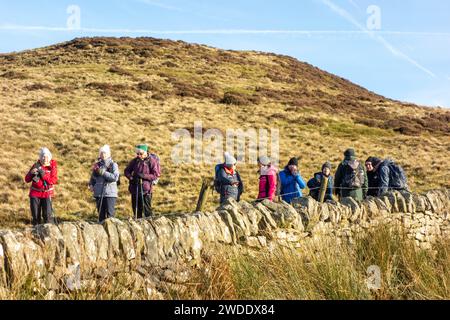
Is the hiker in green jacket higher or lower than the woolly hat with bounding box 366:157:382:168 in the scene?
lower

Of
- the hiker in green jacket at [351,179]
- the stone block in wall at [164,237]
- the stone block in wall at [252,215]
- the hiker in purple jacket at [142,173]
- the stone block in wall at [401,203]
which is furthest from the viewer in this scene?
the hiker in purple jacket at [142,173]

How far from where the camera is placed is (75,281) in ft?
13.5

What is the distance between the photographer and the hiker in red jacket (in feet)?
28.5

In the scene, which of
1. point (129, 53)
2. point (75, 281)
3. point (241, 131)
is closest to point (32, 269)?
point (75, 281)

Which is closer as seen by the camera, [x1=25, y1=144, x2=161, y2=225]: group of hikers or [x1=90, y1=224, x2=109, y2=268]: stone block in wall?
[x1=90, y1=224, x2=109, y2=268]: stone block in wall


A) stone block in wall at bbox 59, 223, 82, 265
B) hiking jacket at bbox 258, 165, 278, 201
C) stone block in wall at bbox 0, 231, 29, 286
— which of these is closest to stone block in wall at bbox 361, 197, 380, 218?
hiking jacket at bbox 258, 165, 278, 201

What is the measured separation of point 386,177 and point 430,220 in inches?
50.2

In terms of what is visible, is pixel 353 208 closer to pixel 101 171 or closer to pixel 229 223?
pixel 229 223

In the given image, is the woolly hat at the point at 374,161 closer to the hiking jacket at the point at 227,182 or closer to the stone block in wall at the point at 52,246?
the hiking jacket at the point at 227,182

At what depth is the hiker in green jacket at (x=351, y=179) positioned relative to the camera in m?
8.79

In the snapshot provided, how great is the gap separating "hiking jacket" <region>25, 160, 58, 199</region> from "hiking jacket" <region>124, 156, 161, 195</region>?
138 cm

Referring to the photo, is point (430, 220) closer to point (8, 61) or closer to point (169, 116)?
point (169, 116)

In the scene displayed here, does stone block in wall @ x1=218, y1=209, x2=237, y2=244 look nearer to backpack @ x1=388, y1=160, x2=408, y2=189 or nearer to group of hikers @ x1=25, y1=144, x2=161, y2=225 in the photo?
group of hikers @ x1=25, y1=144, x2=161, y2=225

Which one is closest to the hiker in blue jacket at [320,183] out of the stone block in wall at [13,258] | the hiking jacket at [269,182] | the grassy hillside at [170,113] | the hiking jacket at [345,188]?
the hiking jacket at [345,188]
